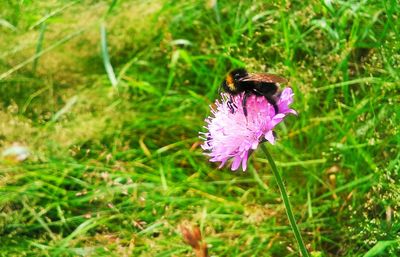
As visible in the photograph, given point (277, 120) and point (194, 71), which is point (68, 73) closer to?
point (194, 71)

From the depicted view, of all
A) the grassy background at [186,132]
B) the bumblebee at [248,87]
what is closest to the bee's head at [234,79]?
the bumblebee at [248,87]

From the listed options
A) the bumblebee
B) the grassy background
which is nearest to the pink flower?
the bumblebee

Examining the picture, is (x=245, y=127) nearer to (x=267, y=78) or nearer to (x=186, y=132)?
(x=267, y=78)

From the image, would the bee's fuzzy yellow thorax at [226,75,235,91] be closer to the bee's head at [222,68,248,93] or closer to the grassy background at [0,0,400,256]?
the bee's head at [222,68,248,93]

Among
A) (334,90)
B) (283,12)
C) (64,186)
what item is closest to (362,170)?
(334,90)

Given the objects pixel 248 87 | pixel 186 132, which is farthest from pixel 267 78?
pixel 186 132

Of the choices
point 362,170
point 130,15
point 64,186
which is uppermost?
point 130,15
